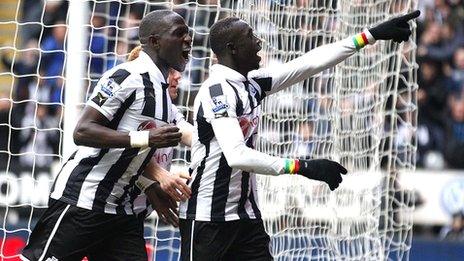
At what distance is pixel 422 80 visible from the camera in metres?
13.3

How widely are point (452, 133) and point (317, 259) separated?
514cm

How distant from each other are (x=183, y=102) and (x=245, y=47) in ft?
11.5

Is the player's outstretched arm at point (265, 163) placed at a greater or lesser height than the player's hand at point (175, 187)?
greater

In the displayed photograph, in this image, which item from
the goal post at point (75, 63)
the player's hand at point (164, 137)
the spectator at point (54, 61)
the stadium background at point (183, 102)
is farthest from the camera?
the spectator at point (54, 61)

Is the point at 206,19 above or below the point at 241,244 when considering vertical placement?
above

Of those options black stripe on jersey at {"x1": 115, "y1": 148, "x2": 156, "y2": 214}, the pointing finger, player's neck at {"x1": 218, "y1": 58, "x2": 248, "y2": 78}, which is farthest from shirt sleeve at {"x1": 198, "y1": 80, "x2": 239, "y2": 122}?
the pointing finger

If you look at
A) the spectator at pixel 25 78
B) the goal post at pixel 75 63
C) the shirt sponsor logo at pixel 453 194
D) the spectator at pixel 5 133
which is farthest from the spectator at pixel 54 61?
the shirt sponsor logo at pixel 453 194

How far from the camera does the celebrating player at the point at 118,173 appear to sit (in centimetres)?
577

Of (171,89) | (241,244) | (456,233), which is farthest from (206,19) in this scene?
(456,233)

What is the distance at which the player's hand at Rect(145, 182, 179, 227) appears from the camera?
5.96m

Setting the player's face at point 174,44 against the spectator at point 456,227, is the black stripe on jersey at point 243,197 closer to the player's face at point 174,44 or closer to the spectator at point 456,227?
the player's face at point 174,44

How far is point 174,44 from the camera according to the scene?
5836 millimetres

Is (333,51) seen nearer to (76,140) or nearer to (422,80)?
(76,140)

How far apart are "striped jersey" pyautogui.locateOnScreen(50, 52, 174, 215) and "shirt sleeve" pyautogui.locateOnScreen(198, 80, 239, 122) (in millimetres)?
197
